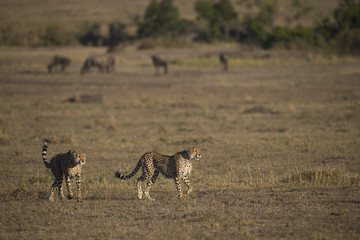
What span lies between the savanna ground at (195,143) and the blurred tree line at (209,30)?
17.7m

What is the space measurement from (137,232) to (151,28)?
63688mm

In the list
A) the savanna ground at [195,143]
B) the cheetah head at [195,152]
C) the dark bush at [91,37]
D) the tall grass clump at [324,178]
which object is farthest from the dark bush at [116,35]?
the cheetah head at [195,152]

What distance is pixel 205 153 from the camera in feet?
45.1

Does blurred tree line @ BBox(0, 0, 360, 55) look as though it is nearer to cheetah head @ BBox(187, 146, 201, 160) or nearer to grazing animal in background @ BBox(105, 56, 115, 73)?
grazing animal in background @ BBox(105, 56, 115, 73)

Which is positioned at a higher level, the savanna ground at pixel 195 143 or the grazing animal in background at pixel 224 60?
the grazing animal in background at pixel 224 60

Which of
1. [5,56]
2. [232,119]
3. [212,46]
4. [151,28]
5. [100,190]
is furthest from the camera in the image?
[151,28]

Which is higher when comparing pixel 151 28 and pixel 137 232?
pixel 151 28

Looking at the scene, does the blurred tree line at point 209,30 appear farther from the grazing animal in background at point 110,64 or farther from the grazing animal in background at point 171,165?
the grazing animal in background at point 171,165

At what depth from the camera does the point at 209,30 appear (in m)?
70.5

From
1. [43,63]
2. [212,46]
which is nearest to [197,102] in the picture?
[43,63]

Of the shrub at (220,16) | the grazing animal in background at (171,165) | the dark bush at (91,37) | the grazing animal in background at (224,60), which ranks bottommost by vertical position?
the grazing animal in background at (171,165)

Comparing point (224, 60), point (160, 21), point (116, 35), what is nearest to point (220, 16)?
point (160, 21)

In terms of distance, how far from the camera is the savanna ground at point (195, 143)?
7.48 metres

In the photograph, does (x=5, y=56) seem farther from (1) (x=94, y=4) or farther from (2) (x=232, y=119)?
(1) (x=94, y=4)
